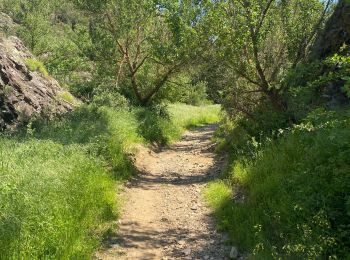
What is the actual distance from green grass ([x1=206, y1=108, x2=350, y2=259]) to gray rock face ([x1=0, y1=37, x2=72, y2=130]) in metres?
8.66

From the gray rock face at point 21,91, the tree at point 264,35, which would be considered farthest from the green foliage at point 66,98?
the tree at point 264,35

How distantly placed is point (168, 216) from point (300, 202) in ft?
11.3

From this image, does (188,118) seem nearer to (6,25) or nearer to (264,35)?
(264,35)

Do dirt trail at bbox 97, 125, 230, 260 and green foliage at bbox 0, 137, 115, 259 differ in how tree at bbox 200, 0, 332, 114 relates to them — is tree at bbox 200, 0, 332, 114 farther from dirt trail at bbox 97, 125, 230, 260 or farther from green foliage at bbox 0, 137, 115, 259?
green foliage at bbox 0, 137, 115, 259

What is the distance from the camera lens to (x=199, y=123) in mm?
27938

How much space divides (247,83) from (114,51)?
10.4m

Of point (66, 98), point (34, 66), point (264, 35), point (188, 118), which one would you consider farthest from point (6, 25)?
point (264, 35)

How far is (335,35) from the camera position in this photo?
31.1 ft

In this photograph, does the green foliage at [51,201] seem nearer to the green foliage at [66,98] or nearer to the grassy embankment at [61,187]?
the grassy embankment at [61,187]

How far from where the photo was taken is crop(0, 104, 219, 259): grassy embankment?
16.1 feet

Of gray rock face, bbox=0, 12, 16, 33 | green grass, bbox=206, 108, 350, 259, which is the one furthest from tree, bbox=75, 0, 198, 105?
gray rock face, bbox=0, 12, 16, 33

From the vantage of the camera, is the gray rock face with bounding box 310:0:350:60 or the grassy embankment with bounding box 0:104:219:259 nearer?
the grassy embankment with bounding box 0:104:219:259

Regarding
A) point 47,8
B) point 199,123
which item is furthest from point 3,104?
point 47,8

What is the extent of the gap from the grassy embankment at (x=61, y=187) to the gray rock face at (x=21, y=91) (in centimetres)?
111
